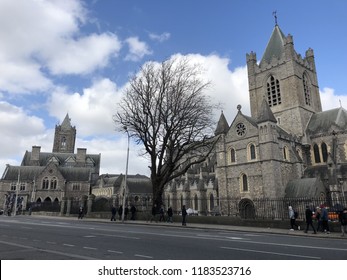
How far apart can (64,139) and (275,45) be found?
76.9m

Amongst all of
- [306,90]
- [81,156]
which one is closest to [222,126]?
[306,90]

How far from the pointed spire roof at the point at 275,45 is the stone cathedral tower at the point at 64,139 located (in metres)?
73.2

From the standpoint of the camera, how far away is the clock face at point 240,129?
127 feet

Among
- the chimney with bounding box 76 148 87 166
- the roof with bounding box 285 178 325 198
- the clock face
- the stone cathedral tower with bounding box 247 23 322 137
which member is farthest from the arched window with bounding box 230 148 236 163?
the chimney with bounding box 76 148 87 166

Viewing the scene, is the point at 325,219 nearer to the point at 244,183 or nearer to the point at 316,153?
the point at 244,183

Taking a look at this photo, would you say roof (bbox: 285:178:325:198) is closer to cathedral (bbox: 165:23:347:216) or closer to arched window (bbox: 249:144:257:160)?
cathedral (bbox: 165:23:347:216)

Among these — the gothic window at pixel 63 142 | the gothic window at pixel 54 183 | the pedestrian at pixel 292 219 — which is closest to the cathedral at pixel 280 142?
the pedestrian at pixel 292 219

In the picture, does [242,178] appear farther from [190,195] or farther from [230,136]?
[190,195]

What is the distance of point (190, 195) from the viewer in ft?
187

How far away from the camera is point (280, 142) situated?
122 ft

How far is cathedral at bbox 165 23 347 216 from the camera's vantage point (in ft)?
114

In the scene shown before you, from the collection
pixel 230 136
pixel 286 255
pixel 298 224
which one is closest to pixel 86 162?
pixel 230 136

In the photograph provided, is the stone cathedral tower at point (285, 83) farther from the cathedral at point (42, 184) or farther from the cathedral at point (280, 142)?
the cathedral at point (42, 184)
